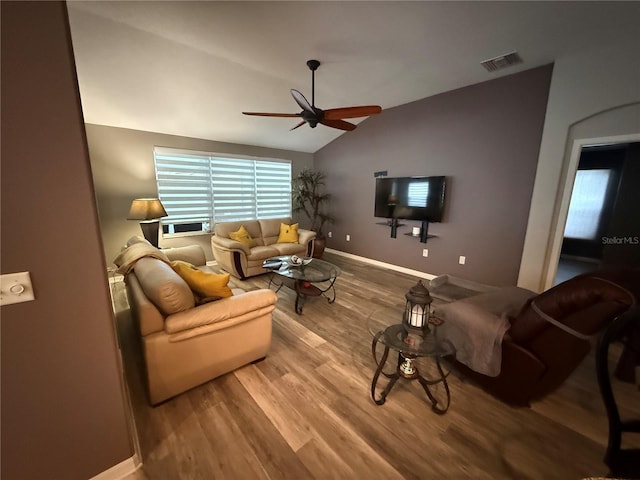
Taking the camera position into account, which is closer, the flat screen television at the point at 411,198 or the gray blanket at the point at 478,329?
the gray blanket at the point at 478,329

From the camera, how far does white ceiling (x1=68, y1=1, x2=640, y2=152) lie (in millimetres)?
2061

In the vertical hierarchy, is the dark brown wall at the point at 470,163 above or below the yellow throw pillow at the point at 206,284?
above

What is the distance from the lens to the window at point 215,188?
14.1ft

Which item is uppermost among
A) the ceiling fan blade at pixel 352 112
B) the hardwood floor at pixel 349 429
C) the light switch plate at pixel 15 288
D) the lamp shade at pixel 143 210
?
the ceiling fan blade at pixel 352 112

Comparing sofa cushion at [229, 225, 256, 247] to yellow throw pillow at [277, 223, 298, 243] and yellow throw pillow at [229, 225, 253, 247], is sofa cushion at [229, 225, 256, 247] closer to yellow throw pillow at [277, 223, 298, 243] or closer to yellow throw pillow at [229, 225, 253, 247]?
yellow throw pillow at [229, 225, 253, 247]

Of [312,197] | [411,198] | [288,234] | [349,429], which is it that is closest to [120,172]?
[288,234]

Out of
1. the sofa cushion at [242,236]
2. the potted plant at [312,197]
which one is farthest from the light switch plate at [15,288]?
the potted plant at [312,197]

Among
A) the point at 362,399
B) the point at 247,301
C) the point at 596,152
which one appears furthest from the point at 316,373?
the point at 596,152

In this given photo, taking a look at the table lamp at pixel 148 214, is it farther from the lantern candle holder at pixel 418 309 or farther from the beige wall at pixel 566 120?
the beige wall at pixel 566 120

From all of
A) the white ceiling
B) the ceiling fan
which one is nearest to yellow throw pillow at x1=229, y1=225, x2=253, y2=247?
the white ceiling

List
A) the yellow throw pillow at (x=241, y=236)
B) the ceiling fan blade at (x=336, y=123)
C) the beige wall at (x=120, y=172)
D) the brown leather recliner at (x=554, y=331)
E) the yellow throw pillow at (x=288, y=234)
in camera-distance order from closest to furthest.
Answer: the brown leather recliner at (x=554, y=331)
the ceiling fan blade at (x=336, y=123)
the beige wall at (x=120, y=172)
the yellow throw pillow at (x=241, y=236)
the yellow throw pillow at (x=288, y=234)

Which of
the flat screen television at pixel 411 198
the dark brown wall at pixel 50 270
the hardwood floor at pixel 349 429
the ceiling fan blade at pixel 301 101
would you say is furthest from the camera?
the flat screen television at pixel 411 198

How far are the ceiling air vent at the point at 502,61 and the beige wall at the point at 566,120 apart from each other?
450 mm

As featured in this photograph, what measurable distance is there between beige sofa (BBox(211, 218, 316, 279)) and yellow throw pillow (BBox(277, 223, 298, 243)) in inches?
4.0
